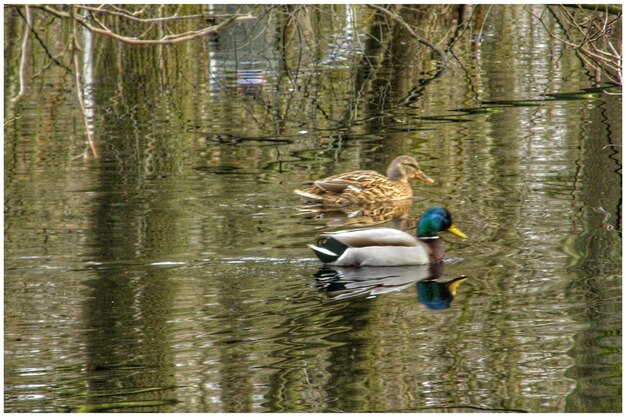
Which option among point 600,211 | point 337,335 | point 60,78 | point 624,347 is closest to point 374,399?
point 337,335

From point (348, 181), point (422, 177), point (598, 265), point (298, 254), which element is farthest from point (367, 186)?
point (598, 265)

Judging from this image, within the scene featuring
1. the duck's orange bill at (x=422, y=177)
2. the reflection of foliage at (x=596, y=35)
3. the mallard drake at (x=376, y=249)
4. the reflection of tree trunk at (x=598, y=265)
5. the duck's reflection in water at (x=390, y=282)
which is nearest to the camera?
the reflection of tree trunk at (x=598, y=265)

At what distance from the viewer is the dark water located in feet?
21.5

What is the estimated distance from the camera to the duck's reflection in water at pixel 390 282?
26.8 feet

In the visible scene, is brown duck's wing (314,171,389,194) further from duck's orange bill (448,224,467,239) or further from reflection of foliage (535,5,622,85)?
reflection of foliage (535,5,622,85)

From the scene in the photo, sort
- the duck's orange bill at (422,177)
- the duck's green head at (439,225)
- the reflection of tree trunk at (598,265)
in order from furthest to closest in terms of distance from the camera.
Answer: the duck's orange bill at (422,177) < the duck's green head at (439,225) < the reflection of tree trunk at (598,265)

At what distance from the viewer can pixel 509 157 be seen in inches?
472

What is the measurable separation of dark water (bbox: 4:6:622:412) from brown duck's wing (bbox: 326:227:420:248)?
26 cm

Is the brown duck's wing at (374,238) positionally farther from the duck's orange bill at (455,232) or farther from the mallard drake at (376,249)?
the duck's orange bill at (455,232)

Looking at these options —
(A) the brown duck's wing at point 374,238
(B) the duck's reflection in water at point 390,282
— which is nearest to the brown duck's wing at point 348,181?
(A) the brown duck's wing at point 374,238

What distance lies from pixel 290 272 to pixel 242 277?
364 mm

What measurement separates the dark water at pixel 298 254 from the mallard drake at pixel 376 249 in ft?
0.47

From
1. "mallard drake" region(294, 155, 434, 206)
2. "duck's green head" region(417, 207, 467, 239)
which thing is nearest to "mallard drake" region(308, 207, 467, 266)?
"duck's green head" region(417, 207, 467, 239)

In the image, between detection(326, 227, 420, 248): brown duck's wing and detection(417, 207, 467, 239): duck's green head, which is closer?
detection(326, 227, 420, 248): brown duck's wing
